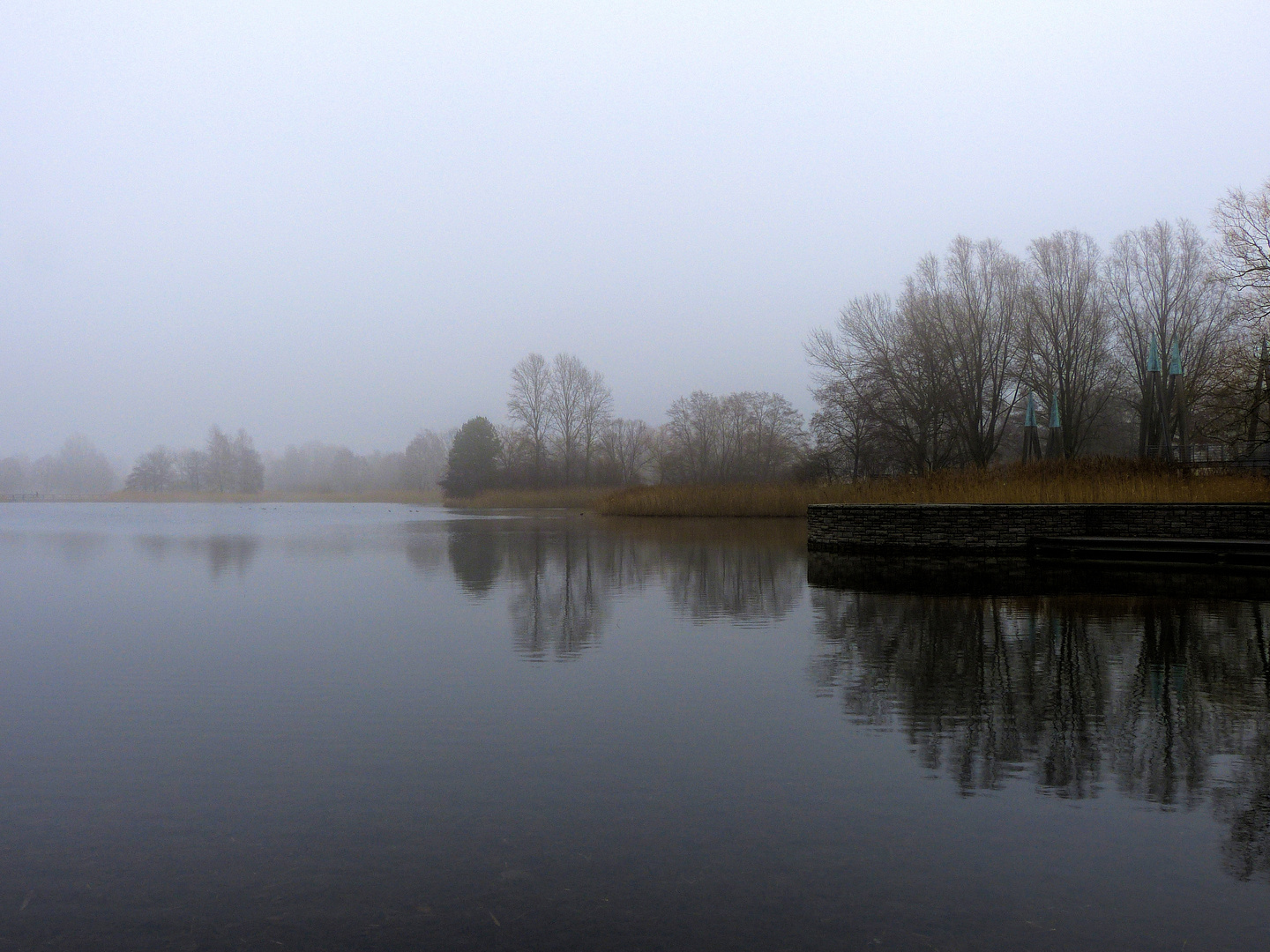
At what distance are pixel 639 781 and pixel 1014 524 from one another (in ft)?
48.8

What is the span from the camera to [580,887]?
11.3ft

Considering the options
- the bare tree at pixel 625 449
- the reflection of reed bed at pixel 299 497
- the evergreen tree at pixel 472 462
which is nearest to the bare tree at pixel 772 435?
the bare tree at pixel 625 449

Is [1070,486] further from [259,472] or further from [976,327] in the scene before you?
[259,472]

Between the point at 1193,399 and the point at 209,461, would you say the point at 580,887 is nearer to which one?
the point at 1193,399

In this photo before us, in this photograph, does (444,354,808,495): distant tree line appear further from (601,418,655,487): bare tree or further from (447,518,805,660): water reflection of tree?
(447,518,805,660): water reflection of tree

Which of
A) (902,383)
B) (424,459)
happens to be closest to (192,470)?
(424,459)

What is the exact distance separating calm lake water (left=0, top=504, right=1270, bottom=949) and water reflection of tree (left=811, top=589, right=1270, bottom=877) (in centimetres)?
3

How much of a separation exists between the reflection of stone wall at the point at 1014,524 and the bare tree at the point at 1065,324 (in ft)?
73.8

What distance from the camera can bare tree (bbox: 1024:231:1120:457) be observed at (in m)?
38.8

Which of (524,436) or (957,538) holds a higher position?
(524,436)

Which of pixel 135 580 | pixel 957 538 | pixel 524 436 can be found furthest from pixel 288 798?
pixel 524 436

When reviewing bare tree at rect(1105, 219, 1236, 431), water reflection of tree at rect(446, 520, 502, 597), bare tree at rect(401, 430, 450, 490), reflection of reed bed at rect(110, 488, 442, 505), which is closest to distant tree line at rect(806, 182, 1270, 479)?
bare tree at rect(1105, 219, 1236, 431)

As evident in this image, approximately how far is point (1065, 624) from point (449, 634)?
20.6ft

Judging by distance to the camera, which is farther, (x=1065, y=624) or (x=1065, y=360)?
(x=1065, y=360)
